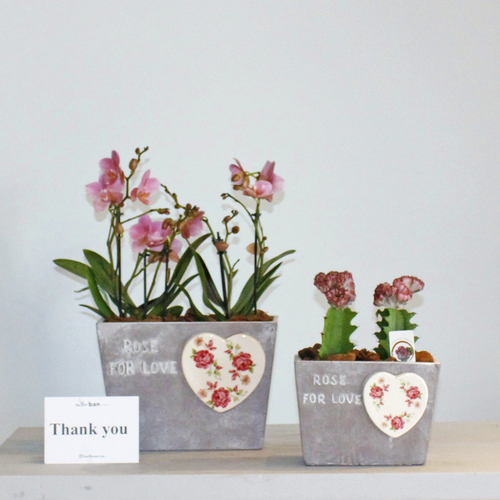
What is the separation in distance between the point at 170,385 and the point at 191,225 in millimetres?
249

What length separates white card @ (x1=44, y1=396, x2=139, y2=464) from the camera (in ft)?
3.01

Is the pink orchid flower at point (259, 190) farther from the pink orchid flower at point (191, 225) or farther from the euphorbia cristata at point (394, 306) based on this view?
the euphorbia cristata at point (394, 306)

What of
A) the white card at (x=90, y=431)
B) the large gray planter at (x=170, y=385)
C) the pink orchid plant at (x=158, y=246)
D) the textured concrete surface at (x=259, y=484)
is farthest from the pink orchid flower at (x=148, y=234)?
the textured concrete surface at (x=259, y=484)

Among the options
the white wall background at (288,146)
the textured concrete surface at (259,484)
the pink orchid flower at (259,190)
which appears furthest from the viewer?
the white wall background at (288,146)

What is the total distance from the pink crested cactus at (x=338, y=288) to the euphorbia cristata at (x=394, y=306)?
0.05 meters

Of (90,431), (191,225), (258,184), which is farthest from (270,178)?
(90,431)

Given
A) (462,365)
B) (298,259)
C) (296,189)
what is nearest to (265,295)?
(298,259)

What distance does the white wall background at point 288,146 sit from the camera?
1.51 metres

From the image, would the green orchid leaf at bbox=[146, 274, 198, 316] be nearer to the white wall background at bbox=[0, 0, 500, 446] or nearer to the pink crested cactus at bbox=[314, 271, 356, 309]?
the pink crested cactus at bbox=[314, 271, 356, 309]

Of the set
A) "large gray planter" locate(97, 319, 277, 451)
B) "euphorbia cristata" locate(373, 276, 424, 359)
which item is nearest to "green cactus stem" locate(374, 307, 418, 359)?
"euphorbia cristata" locate(373, 276, 424, 359)

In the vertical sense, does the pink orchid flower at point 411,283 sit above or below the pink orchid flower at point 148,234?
below

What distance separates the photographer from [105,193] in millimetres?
956

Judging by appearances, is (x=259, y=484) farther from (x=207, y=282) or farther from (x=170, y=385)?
(x=207, y=282)

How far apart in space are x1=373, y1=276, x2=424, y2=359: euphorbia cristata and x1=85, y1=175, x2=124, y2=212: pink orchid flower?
0.42 metres
